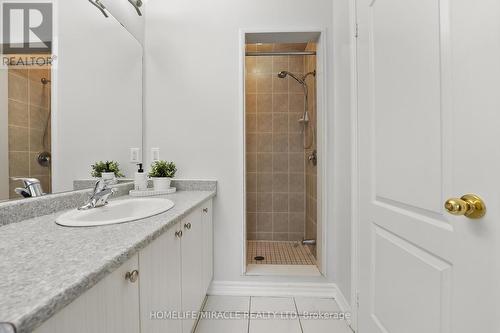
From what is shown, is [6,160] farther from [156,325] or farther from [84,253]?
[156,325]

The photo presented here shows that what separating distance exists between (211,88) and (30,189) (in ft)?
4.16

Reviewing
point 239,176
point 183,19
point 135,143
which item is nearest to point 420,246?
point 239,176

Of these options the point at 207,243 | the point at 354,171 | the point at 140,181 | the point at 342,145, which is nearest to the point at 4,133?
the point at 140,181

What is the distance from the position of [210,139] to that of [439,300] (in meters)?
1.55

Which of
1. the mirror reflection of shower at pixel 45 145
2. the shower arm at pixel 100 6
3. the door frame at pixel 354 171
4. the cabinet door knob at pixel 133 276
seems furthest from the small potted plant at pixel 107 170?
the door frame at pixel 354 171

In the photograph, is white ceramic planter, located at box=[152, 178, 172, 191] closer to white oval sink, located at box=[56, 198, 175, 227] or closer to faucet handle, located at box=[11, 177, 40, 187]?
white oval sink, located at box=[56, 198, 175, 227]

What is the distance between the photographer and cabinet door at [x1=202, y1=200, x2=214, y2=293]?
160cm

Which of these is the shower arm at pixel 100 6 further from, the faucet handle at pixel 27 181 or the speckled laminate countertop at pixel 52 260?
the speckled laminate countertop at pixel 52 260

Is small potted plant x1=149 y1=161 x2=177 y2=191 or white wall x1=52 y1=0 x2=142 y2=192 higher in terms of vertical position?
white wall x1=52 y1=0 x2=142 y2=192

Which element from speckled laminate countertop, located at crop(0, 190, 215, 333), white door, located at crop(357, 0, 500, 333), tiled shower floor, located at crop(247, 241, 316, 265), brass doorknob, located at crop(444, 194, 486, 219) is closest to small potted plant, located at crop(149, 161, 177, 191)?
speckled laminate countertop, located at crop(0, 190, 215, 333)

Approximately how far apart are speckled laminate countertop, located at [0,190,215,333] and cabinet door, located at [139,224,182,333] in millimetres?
83

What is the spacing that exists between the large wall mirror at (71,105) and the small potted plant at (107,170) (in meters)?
0.04

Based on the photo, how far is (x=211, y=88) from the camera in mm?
1891

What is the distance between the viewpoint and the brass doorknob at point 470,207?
2.12ft
